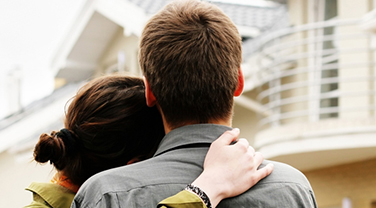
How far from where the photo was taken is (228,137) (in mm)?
2045

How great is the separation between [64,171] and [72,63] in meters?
13.2

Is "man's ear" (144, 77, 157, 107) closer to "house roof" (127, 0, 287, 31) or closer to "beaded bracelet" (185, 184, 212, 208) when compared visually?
"beaded bracelet" (185, 184, 212, 208)

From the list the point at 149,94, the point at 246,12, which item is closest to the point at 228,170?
the point at 149,94

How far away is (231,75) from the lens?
2008 mm

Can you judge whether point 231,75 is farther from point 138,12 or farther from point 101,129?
point 138,12

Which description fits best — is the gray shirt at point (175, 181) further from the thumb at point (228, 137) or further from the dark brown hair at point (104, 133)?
the dark brown hair at point (104, 133)

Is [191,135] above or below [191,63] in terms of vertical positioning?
below

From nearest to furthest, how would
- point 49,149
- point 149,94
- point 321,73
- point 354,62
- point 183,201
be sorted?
point 183,201, point 149,94, point 49,149, point 354,62, point 321,73

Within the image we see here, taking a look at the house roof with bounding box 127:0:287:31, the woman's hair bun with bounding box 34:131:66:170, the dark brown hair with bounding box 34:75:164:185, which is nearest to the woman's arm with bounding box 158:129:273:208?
the dark brown hair with bounding box 34:75:164:185

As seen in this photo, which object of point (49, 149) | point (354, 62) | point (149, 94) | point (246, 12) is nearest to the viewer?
point (149, 94)

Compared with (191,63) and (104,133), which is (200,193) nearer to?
(191,63)

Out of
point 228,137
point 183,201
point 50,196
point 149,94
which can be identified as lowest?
point 50,196

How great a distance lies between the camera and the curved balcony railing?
8398 mm

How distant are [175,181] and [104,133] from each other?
28.6 inches
